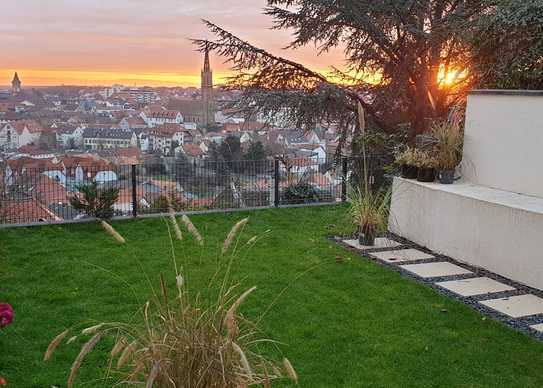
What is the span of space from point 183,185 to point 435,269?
4.31m

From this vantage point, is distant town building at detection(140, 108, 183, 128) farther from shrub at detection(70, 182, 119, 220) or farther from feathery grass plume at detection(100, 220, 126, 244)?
feathery grass plume at detection(100, 220, 126, 244)

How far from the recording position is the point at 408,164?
6812 mm

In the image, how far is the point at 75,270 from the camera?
5.33m

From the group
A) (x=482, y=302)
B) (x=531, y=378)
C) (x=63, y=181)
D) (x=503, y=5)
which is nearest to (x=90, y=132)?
(x=63, y=181)

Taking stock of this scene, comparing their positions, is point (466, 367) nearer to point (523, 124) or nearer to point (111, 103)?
point (523, 124)

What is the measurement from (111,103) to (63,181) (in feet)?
22.0

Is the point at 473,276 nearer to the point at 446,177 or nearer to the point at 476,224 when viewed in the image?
the point at 476,224

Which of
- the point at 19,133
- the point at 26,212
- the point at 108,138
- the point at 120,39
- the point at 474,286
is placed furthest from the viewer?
the point at 120,39

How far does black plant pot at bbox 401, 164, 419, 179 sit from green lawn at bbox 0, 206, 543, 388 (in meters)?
1.41

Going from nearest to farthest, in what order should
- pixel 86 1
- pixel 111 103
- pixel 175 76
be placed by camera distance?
pixel 86 1 → pixel 111 103 → pixel 175 76

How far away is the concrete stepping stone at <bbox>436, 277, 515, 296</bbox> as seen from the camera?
4.87 metres

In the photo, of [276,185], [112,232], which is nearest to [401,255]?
[276,185]

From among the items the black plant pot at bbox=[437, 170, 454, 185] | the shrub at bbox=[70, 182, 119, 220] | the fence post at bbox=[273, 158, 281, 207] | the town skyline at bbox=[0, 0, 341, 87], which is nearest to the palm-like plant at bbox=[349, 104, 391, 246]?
the black plant pot at bbox=[437, 170, 454, 185]

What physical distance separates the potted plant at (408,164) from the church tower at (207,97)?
6309mm
